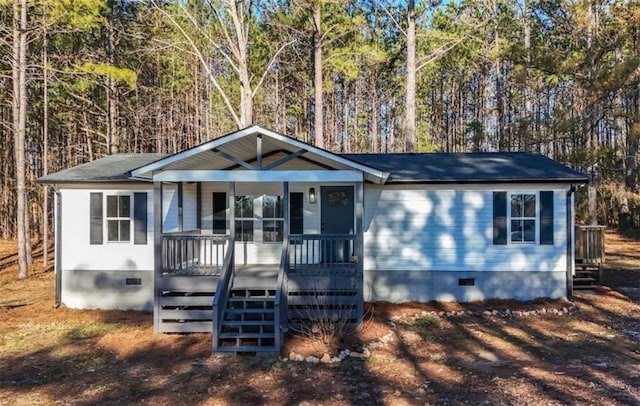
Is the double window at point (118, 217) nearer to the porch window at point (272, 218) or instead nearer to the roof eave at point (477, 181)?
the porch window at point (272, 218)

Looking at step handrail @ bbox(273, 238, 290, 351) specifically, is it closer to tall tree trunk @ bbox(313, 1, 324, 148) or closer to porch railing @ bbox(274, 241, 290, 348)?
porch railing @ bbox(274, 241, 290, 348)

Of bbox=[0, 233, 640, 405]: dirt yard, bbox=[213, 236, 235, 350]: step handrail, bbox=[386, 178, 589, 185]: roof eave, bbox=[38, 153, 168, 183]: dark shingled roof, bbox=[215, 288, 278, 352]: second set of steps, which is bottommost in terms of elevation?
bbox=[0, 233, 640, 405]: dirt yard

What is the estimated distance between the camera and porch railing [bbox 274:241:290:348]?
6969 millimetres

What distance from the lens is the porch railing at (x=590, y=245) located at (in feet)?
36.4

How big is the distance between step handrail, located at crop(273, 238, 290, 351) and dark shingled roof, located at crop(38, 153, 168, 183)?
346 centimetres

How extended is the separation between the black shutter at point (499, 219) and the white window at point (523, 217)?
131mm

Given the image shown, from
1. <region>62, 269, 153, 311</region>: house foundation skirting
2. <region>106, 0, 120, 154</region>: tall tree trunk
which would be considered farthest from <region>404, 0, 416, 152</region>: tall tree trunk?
<region>106, 0, 120, 154</region>: tall tree trunk

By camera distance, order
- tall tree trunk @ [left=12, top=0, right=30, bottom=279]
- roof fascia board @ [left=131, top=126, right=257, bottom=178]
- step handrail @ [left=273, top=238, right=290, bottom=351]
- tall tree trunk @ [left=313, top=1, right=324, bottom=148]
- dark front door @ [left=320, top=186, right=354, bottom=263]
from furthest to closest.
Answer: tall tree trunk @ [left=313, top=1, right=324, bottom=148] < tall tree trunk @ [left=12, top=0, right=30, bottom=279] < dark front door @ [left=320, top=186, right=354, bottom=263] < roof fascia board @ [left=131, top=126, right=257, bottom=178] < step handrail @ [left=273, top=238, right=290, bottom=351]

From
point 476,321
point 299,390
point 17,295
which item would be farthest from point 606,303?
point 17,295

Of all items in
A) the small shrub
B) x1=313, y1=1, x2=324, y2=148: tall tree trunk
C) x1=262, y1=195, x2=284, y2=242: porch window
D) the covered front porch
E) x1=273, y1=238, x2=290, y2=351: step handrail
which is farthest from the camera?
x1=313, y1=1, x2=324, y2=148: tall tree trunk

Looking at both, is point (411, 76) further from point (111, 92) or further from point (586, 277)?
point (111, 92)

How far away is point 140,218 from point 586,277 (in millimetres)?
11083

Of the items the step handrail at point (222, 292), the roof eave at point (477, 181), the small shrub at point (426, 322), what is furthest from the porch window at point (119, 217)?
the small shrub at point (426, 322)

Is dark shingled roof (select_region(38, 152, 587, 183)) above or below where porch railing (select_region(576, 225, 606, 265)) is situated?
above
